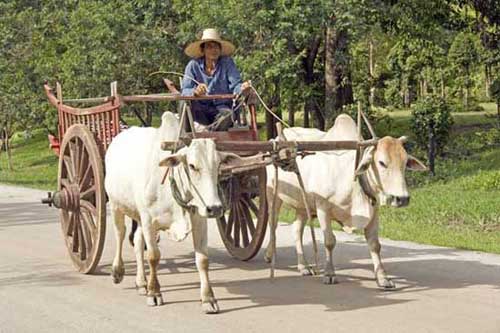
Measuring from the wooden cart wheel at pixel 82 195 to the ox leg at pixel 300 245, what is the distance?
2020mm

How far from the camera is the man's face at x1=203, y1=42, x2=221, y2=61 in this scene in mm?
9008

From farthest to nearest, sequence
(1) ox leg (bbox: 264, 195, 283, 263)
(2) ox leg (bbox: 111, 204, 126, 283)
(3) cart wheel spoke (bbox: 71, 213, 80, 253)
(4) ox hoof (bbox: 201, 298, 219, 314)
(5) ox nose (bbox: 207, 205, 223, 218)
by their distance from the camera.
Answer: (3) cart wheel spoke (bbox: 71, 213, 80, 253), (2) ox leg (bbox: 111, 204, 126, 283), (1) ox leg (bbox: 264, 195, 283, 263), (4) ox hoof (bbox: 201, 298, 219, 314), (5) ox nose (bbox: 207, 205, 223, 218)

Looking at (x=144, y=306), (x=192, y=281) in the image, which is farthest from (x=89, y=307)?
(x=192, y=281)

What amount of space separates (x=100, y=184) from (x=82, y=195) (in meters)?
0.79

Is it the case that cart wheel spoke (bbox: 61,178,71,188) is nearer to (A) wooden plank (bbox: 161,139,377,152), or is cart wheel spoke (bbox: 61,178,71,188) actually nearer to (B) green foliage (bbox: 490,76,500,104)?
(A) wooden plank (bbox: 161,139,377,152)

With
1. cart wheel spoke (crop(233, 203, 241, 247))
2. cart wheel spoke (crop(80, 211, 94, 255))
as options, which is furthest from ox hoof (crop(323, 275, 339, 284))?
cart wheel spoke (crop(80, 211, 94, 255))

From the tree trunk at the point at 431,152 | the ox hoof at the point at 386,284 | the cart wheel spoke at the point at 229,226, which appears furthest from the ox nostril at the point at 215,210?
the tree trunk at the point at 431,152

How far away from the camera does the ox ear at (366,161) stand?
25.1ft

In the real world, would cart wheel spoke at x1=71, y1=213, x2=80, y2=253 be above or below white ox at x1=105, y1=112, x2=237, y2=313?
below

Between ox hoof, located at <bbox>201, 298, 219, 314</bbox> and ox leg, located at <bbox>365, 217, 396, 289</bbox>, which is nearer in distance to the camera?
ox hoof, located at <bbox>201, 298, 219, 314</bbox>

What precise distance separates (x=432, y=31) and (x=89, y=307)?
15.4 meters

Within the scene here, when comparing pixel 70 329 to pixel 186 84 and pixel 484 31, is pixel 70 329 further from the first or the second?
pixel 484 31

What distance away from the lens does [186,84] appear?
8.88 m

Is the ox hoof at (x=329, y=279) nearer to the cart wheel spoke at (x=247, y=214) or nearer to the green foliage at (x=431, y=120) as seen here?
the cart wheel spoke at (x=247, y=214)
